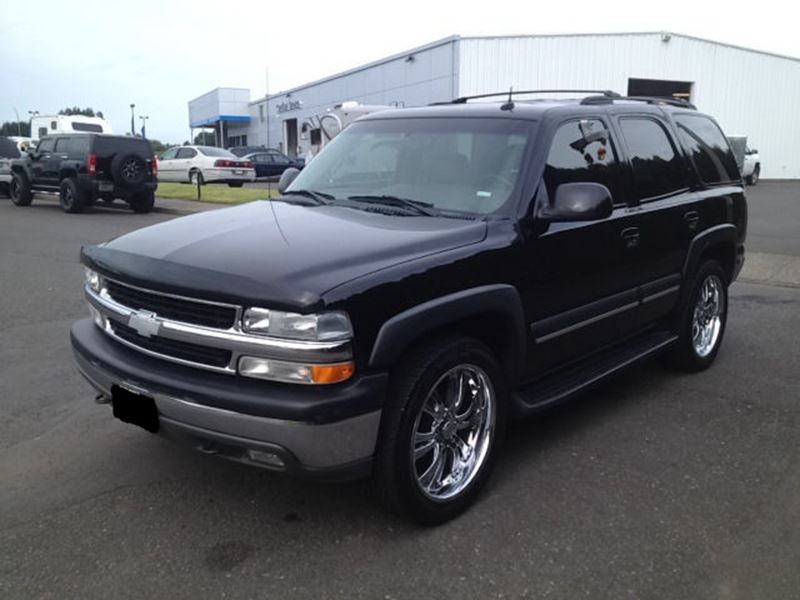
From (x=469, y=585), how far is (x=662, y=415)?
2.24 metres

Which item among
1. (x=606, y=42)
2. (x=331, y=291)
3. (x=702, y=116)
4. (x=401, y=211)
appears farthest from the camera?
(x=606, y=42)

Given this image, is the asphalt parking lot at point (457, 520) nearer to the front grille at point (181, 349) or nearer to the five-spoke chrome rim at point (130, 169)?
the front grille at point (181, 349)

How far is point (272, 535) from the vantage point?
10.3 ft

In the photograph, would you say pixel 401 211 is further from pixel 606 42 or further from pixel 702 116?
pixel 606 42

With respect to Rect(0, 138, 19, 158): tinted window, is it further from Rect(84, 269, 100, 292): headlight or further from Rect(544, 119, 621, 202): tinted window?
Rect(544, 119, 621, 202): tinted window

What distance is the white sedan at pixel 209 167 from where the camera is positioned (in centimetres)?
2689

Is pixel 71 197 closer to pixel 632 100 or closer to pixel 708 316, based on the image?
pixel 632 100

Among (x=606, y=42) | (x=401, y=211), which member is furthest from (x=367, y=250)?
(x=606, y=42)

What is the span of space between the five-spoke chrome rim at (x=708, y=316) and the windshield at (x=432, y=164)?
7.47 feet

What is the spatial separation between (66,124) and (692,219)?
28.2m

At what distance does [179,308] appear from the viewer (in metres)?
2.97

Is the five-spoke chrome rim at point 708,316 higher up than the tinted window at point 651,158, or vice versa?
the tinted window at point 651,158

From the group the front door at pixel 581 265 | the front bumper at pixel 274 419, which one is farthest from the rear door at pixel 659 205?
the front bumper at pixel 274 419

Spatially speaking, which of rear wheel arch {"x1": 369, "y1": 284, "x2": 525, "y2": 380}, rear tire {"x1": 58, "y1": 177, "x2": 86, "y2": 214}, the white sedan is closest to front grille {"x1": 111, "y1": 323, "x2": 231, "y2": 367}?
rear wheel arch {"x1": 369, "y1": 284, "x2": 525, "y2": 380}
